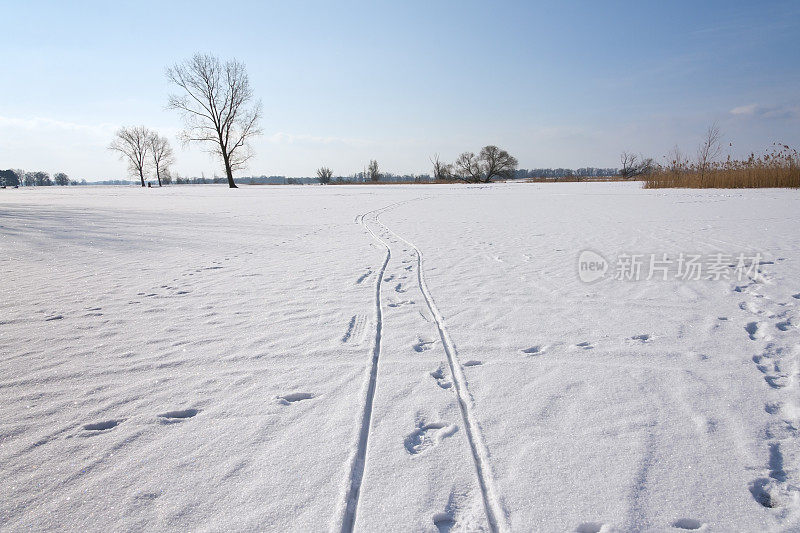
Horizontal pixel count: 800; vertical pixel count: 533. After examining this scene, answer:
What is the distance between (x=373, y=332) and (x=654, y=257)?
5000 millimetres

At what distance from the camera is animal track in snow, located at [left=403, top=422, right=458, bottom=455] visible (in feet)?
6.74

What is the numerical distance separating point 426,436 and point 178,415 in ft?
4.98

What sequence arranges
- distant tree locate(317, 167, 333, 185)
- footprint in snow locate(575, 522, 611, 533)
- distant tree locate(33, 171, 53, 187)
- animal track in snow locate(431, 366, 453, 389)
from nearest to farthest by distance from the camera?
footprint in snow locate(575, 522, 611, 533) < animal track in snow locate(431, 366, 453, 389) < distant tree locate(317, 167, 333, 185) < distant tree locate(33, 171, 53, 187)

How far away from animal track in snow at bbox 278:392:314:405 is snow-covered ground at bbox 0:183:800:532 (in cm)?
2

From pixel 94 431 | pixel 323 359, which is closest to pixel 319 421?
pixel 323 359

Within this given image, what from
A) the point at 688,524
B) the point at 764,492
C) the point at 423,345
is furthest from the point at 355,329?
the point at 764,492

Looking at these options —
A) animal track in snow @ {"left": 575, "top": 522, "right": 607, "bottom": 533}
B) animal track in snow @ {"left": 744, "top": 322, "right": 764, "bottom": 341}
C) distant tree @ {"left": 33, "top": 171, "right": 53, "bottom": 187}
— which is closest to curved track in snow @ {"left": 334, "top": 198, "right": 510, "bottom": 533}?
animal track in snow @ {"left": 575, "top": 522, "right": 607, "bottom": 533}

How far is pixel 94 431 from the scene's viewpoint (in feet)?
7.20

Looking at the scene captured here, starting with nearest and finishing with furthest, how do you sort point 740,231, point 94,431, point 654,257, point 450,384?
point 94,431 < point 450,384 < point 654,257 < point 740,231

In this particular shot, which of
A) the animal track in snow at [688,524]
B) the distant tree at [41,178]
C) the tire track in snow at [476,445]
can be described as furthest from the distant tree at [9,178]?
the animal track in snow at [688,524]

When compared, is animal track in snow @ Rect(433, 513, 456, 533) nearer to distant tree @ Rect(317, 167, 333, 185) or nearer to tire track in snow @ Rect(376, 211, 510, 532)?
tire track in snow @ Rect(376, 211, 510, 532)

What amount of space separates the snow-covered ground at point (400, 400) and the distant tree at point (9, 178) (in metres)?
119

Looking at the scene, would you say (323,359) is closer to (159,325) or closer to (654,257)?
(159,325)

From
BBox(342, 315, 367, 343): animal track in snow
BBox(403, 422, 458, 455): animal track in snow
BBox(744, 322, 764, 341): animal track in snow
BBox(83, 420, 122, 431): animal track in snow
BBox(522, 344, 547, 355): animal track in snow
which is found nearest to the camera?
BBox(403, 422, 458, 455): animal track in snow
